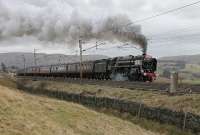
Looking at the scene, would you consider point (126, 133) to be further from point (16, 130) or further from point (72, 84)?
point (72, 84)

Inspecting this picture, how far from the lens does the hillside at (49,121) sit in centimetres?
1773

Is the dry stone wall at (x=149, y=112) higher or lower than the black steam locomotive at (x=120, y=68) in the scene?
lower

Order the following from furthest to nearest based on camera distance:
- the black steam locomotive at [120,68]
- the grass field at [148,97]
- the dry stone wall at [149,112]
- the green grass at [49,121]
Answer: the black steam locomotive at [120,68] → the grass field at [148,97] → the dry stone wall at [149,112] → the green grass at [49,121]

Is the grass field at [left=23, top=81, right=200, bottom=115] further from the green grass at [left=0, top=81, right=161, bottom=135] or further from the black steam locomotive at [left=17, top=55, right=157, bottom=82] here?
the black steam locomotive at [left=17, top=55, right=157, bottom=82]

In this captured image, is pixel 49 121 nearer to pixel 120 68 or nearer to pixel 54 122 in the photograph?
pixel 54 122

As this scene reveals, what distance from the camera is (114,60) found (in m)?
58.9

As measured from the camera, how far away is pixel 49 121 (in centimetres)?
2084

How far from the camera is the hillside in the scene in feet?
58.2

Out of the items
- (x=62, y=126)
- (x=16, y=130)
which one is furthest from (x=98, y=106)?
(x=16, y=130)

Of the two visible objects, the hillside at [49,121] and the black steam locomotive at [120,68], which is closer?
the hillside at [49,121]

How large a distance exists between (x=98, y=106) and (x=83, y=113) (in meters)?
13.2

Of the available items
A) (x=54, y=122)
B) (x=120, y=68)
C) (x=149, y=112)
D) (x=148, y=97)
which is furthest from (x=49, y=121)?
(x=120, y=68)

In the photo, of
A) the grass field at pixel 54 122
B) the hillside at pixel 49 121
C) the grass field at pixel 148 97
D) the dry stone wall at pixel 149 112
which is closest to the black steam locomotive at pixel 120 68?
the grass field at pixel 148 97

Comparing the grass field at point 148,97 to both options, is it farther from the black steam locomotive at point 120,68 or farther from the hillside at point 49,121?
the black steam locomotive at point 120,68
